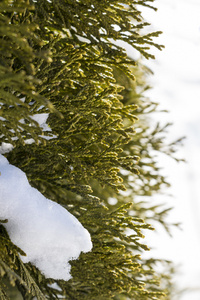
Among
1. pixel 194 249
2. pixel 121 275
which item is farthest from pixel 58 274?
pixel 194 249

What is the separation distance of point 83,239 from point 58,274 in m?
0.47

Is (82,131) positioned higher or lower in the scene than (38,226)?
higher

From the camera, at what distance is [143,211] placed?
5590 millimetres

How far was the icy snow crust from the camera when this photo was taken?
7.84ft

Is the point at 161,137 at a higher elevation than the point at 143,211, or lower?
higher

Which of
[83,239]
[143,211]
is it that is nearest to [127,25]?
[83,239]

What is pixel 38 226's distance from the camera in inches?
97.1

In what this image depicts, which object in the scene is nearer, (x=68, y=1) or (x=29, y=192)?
(x=29, y=192)

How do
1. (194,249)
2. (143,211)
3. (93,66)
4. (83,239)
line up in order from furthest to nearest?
(194,249) → (143,211) → (93,66) → (83,239)

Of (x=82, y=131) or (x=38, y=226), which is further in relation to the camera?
(x=82, y=131)

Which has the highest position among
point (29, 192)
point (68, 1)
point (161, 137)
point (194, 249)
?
point (68, 1)

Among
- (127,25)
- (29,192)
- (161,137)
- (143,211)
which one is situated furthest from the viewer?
(143,211)

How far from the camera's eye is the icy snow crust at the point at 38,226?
7.84 feet

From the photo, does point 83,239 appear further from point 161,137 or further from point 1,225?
point 161,137
